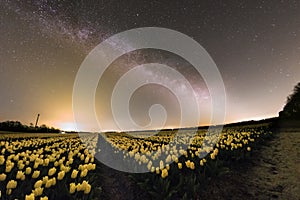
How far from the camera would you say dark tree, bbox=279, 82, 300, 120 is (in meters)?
20.5

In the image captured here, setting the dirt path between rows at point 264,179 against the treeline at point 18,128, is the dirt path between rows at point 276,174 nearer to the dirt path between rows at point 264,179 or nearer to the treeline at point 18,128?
the dirt path between rows at point 264,179

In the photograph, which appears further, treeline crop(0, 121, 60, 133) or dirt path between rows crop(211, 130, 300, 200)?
treeline crop(0, 121, 60, 133)

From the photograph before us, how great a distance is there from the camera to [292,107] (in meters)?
21.5

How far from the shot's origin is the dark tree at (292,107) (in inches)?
806

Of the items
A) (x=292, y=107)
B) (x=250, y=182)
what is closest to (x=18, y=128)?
(x=292, y=107)

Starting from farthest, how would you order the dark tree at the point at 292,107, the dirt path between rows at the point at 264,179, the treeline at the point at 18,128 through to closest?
the treeline at the point at 18,128 → the dark tree at the point at 292,107 → the dirt path between rows at the point at 264,179

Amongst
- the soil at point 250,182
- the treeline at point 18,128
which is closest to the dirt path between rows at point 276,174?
the soil at point 250,182

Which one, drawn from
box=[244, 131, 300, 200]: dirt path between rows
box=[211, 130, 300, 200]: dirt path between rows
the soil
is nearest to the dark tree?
box=[244, 131, 300, 200]: dirt path between rows

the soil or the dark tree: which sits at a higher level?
the dark tree

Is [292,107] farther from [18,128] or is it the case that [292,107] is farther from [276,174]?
[18,128]

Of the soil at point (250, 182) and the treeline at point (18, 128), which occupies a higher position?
the treeline at point (18, 128)

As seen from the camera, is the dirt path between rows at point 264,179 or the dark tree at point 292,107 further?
the dark tree at point 292,107

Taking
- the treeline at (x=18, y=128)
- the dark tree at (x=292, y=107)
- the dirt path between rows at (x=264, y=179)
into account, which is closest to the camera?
the dirt path between rows at (x=264, y=179)

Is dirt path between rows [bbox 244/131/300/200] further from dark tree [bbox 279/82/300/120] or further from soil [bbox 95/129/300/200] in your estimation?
dark tree [bbox 279/82/300/120]
